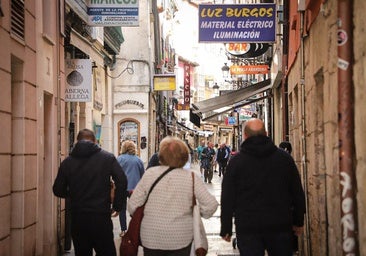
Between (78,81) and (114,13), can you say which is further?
(114,13)

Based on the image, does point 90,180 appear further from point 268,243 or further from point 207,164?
point 207,164

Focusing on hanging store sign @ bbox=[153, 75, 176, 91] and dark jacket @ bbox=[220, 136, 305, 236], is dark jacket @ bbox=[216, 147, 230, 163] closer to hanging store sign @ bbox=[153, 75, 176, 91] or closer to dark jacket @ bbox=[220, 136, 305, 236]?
hanging store sign @ bbox=[153, 75, 176, 91]

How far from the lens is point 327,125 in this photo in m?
6.96

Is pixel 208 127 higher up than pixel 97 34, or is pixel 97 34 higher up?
pixel 97 34

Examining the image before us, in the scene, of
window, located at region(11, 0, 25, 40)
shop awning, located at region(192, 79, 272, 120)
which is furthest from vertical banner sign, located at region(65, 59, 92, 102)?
shop awning, located at region(192, 79, 272, 120)

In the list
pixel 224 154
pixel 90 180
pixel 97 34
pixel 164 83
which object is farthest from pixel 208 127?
pixel 90 180

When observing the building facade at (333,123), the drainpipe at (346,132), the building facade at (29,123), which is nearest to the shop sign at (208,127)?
the building facade at (333,123)

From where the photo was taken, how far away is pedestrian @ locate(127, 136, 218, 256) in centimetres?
554

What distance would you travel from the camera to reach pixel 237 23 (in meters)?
13.5

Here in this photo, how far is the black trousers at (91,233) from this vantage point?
684 cm

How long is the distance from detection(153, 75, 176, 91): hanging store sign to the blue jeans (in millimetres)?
22045

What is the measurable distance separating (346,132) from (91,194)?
10.1ft

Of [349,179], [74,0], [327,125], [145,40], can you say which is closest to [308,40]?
[327,125]

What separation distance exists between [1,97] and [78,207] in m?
1.71
